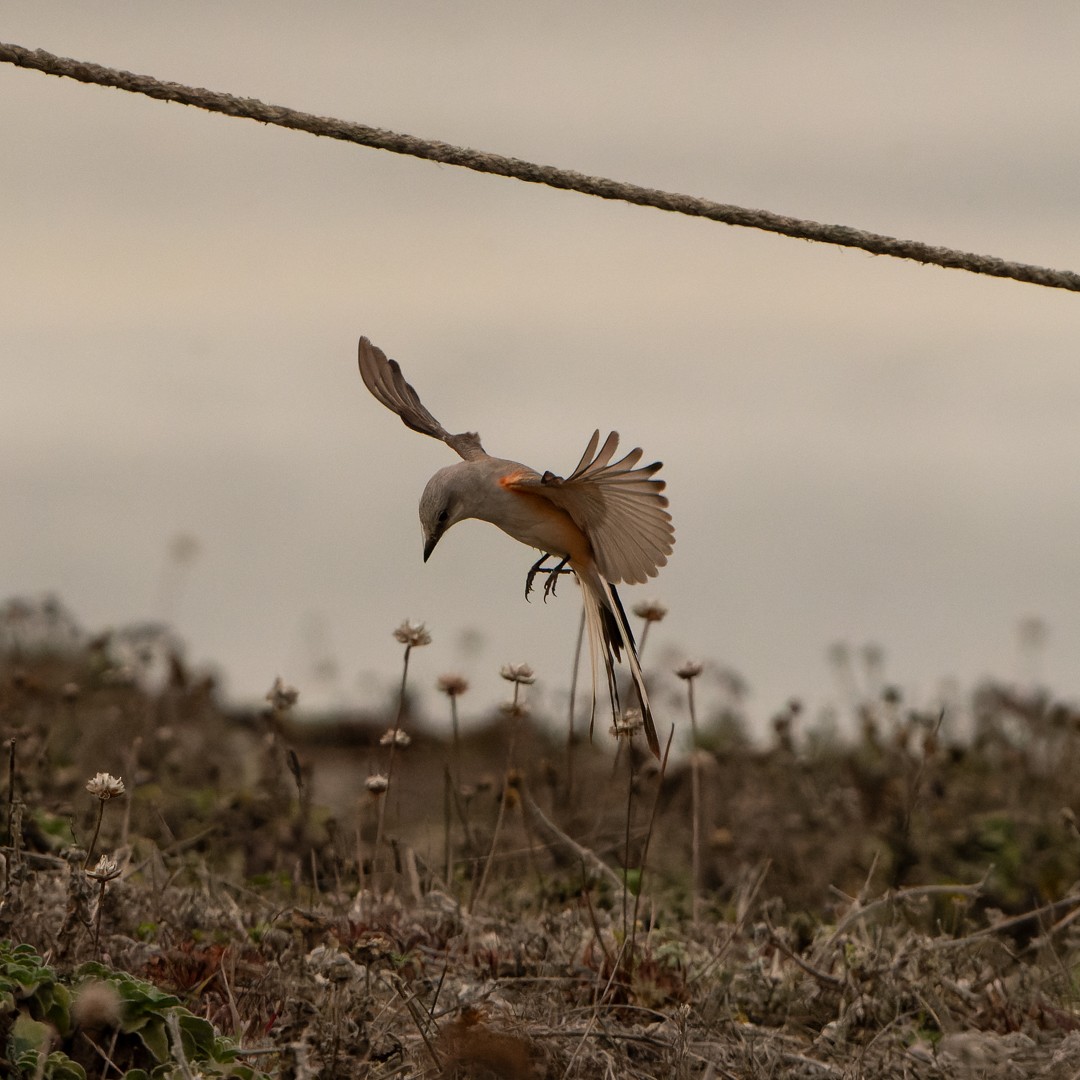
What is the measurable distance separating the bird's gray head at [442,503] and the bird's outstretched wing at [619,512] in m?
0.10

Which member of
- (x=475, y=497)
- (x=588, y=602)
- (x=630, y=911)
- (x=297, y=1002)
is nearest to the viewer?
(x=475, y=497)

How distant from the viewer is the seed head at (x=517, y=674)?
445 centimetres

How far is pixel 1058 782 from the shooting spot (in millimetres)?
7578

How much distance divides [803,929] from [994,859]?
87.8 inches

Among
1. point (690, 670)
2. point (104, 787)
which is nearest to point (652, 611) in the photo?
point (690, 670)

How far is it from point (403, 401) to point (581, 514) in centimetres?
49

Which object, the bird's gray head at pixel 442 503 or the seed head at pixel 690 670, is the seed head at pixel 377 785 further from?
the bird's gray head at pixel 442 503

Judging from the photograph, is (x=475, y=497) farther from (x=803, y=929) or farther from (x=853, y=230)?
(x=803, y=929)

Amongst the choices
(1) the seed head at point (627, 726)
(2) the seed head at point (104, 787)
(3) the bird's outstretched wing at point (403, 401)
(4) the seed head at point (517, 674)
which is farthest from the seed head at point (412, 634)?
(3) the bird's outstretched wing at point (403, 401)

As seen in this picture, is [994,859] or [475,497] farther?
[994,859]

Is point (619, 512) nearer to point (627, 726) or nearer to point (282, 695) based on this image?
point (627, 726)

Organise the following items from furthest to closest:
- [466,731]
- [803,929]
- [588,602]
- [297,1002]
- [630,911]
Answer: [466,731]
[630,911]
[803,929]
[297,1002]
[588,602]

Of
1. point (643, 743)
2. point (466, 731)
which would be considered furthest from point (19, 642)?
point (643, 743)

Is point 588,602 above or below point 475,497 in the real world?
below
